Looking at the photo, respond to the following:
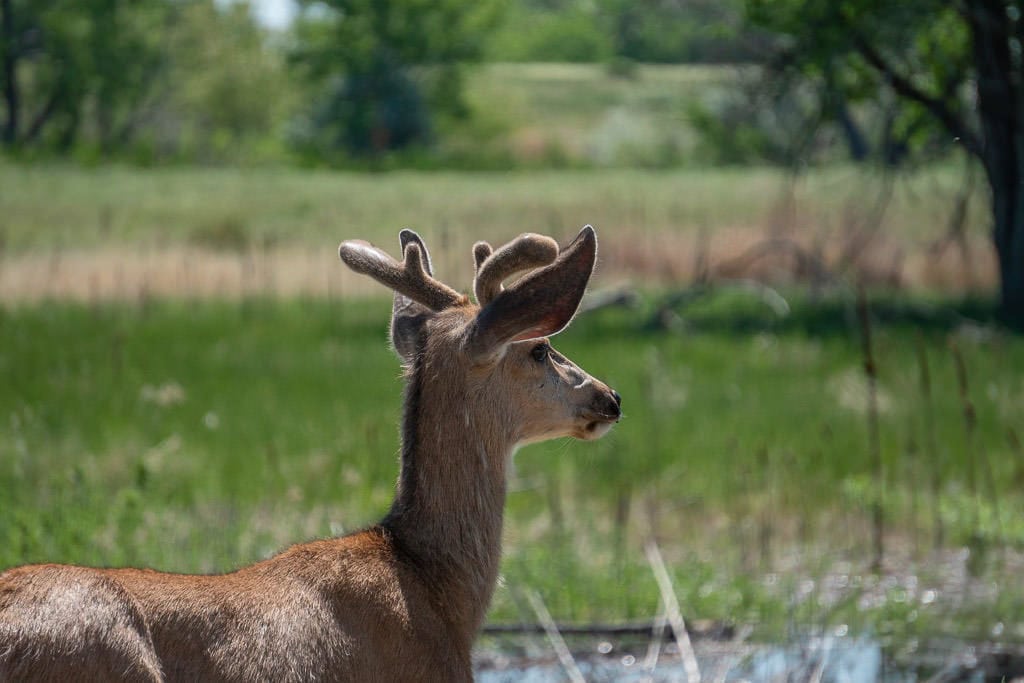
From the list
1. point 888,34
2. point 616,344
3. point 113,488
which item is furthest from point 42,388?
point 888,34

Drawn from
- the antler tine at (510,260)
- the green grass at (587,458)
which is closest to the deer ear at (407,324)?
the antler tine at (510,260)

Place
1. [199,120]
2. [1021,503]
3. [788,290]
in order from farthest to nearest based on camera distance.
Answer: [199,120] < [788,290] < [1021,503]

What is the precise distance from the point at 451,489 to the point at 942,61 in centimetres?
1253

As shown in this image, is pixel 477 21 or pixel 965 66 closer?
pixel 965 66

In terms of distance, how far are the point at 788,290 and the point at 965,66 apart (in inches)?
205

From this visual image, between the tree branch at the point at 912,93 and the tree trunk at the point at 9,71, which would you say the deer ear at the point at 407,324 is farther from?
the tree trunk at the point at 9,71

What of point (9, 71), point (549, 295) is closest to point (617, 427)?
point (549, 295)

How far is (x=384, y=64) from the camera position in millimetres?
68812

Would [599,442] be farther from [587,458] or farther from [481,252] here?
[481,252]

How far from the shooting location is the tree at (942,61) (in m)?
15.5

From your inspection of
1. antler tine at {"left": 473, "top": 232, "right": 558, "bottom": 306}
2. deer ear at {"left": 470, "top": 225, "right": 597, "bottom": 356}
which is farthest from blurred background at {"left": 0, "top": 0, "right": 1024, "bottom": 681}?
deer ear at {"left": 470, "top": 225, "right": 597, "bottom": 356}

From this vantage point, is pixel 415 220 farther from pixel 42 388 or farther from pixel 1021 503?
pixel 1021 503

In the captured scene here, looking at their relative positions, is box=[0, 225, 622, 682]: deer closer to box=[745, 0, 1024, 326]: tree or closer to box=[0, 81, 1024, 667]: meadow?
box=[0, 81, 1024, 667]: meadow

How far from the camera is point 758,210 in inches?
1201
